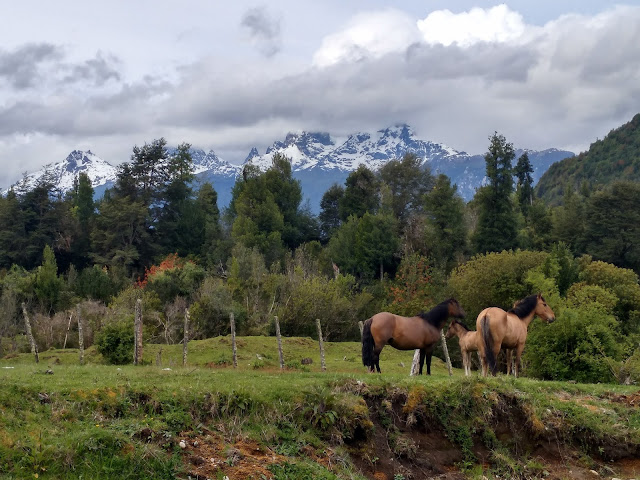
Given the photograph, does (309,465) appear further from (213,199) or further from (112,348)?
(213,199)

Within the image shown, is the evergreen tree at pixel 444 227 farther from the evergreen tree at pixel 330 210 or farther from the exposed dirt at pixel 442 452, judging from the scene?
the exposed dirt at pixel 442 452

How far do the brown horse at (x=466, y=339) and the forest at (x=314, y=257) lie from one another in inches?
153

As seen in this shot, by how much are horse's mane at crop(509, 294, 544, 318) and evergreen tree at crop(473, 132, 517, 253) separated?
46456mm

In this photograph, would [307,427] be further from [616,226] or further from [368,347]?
[616,226]

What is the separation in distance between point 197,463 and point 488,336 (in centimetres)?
1084

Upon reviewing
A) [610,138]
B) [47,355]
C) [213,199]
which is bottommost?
[47,355]

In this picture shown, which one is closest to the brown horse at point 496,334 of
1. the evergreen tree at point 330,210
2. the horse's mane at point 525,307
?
the horse's mane at point 525,307

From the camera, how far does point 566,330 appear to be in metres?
22.7

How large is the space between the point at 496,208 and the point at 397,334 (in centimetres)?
5295

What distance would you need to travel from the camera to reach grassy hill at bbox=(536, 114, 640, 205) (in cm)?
14100

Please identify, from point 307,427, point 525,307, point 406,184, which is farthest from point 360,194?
point 307,427

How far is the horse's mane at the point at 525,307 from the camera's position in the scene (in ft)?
67.6

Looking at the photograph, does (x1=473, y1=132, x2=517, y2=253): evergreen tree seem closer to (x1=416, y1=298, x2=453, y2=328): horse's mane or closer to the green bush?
the green bush

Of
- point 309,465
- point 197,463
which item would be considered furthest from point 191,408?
point 309,465
